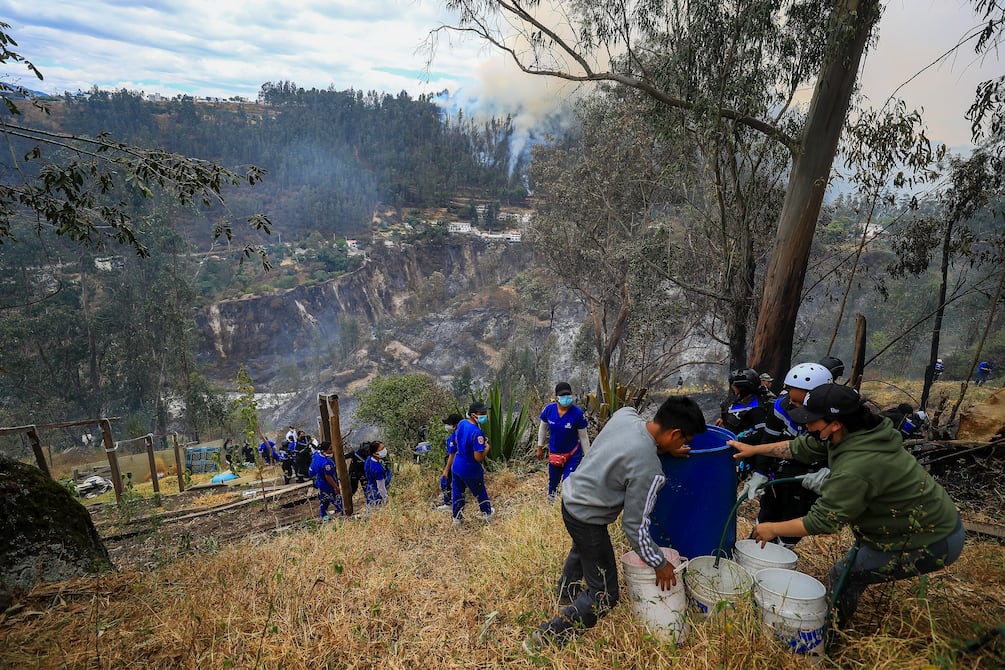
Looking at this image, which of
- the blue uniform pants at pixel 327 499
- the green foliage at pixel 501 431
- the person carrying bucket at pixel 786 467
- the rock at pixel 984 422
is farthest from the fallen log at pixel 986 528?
the blue uniform pants at pixel 327 499

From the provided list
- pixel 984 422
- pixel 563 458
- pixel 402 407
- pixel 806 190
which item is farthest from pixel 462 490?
pixel 402 407

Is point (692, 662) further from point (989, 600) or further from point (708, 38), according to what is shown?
point (708, 38)

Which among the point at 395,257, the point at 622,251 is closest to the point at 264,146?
the point at 395,257

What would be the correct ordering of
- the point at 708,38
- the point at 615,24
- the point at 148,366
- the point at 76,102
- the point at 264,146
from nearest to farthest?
the point at 708,38 → the point at 615,24 → the point at 148,366 → the point at 76,102 → the point at 264,146

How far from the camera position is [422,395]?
13.6 meters

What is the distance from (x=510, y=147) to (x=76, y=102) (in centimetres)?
5926

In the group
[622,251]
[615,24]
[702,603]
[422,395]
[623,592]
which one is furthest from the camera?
[622,251]

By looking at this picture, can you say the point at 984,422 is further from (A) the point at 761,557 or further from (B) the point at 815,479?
(A) the point at 761,557

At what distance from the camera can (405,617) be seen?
3020mm

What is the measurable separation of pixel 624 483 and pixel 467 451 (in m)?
2.89

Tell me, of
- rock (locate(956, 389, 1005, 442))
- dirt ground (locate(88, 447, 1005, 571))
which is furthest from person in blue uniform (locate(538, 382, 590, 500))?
rock (locate(956, 389, 1005, 442))

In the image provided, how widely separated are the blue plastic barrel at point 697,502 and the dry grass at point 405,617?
0.44 meters

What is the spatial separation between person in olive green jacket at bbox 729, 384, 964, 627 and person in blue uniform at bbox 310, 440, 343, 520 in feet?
17.1

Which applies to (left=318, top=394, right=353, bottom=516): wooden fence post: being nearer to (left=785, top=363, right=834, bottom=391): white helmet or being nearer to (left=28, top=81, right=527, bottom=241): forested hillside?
(left=785, top=363, right=834, bottom=391): white helmet
